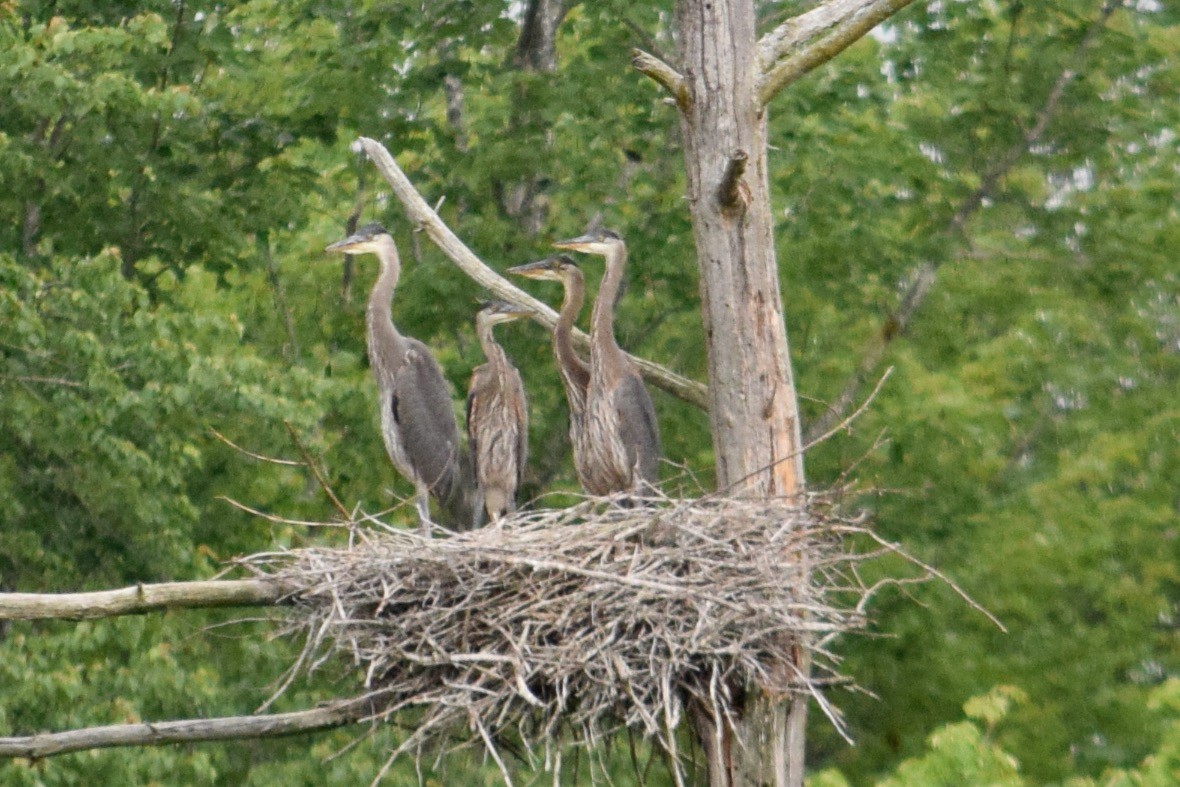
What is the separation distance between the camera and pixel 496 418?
31.9 feet

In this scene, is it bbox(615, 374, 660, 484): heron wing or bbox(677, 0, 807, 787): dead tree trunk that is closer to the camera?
bbox(677, 0, 807, 787): dead tree trunk

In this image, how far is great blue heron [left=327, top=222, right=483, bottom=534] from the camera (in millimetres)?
9922

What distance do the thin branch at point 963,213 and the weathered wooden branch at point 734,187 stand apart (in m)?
5.90

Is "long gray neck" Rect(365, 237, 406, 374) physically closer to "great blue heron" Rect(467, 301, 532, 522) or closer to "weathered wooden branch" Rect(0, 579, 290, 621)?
"great blue heron" Rect(467, 301, 532, 522)

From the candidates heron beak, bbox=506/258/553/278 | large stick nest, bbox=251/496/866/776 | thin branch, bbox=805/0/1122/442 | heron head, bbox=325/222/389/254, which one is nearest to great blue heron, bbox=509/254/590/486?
heron beak, bbox=506/258/553/278

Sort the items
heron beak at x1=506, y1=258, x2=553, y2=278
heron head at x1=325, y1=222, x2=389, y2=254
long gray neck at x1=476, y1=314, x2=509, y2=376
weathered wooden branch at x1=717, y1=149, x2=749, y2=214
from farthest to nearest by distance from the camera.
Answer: heron head at x1=325, y1=222, x2=389, y2=254, heron beak at x1=506, y1=258, x2=553, y2=278, long gray neck at x1=476, y1=314, x2=509, y2=376, weathered wooden branch at x1=717, y1=149, x2=749, y2=214

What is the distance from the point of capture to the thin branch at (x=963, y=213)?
505 inches

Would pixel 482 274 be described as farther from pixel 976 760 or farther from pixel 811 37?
pixel 976 760

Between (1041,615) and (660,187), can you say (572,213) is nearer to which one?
(660,187)

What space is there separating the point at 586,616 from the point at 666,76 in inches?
71.1

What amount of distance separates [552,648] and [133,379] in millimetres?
6761

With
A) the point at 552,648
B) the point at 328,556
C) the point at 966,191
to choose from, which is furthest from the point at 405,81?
the point at 552,648

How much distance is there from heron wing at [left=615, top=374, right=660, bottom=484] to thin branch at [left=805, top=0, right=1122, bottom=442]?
353 cm

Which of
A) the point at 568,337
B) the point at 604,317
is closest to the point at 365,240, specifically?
the point at 568,337
